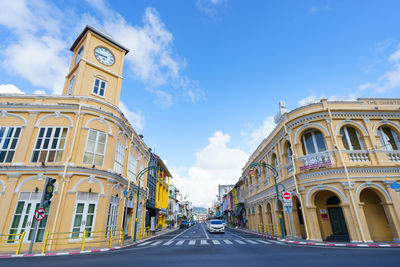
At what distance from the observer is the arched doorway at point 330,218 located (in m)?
14.1

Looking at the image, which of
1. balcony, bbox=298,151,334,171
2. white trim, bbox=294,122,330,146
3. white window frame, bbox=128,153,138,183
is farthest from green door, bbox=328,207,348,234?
white window frame, bbox=128,153,138,183

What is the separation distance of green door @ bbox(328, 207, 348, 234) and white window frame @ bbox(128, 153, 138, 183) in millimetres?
17422

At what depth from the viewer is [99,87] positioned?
17.3 metres

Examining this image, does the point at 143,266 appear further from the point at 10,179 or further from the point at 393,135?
the point at 393,135

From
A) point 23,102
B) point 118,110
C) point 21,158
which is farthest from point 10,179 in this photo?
point 118,110

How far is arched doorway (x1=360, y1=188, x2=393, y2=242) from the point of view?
44.6 ft

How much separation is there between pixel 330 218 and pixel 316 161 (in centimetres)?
451

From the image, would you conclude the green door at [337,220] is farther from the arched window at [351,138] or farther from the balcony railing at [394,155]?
the balcony railing at [394,155]

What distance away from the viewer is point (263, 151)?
24172mm

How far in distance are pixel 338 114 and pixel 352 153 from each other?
309 cm

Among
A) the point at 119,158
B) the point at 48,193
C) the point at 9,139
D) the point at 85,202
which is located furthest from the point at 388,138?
the point at 9,139

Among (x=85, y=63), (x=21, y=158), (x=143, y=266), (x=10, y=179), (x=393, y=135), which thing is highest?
(x=85, y=63)

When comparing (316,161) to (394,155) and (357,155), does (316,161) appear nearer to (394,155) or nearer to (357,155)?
(357,155)

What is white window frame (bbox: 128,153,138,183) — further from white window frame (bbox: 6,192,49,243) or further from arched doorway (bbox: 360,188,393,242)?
arched doorway (bbox: 360,188,393,242)
